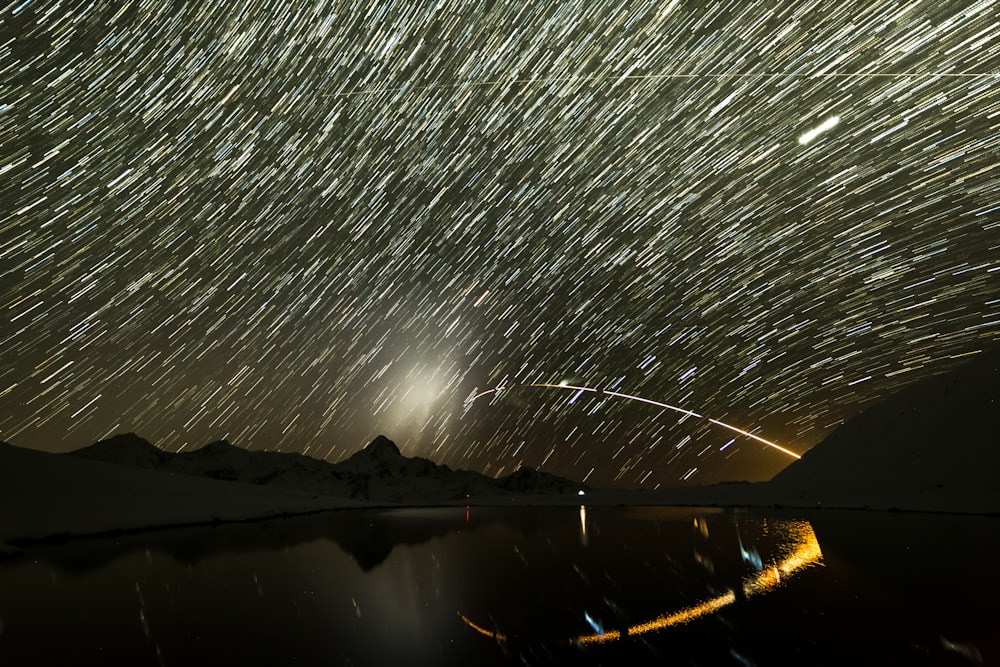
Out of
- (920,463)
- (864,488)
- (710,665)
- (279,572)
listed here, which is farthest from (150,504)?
(920,463)

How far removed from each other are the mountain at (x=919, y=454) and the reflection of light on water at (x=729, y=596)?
88.8ft

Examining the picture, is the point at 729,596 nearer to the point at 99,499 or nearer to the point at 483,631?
the point at 483,631

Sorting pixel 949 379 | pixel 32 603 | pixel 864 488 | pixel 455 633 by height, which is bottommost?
pixel 32 603

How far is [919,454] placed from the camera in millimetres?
51156

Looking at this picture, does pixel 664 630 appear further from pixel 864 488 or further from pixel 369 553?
pixel 864 488

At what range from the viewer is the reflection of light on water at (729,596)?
7820 mm

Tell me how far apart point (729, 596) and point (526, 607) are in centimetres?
374

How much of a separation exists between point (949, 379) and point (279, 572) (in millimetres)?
69617

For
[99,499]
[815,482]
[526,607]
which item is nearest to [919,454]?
[815,482]

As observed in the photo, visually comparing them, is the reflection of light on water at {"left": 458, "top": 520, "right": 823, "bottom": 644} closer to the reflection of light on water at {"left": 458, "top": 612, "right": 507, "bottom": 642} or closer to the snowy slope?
the reflection of light on water at {"left": 458, "top": 612, "right": 507, "bottom": 642}

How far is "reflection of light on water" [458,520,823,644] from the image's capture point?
782 cm

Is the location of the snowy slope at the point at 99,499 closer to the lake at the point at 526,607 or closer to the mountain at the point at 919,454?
the lake at the point at 526,607

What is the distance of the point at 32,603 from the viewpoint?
449 inches

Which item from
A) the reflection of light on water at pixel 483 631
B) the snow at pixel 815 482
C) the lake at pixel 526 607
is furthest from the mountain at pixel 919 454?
the reflection of light on water at pixel 483 631
